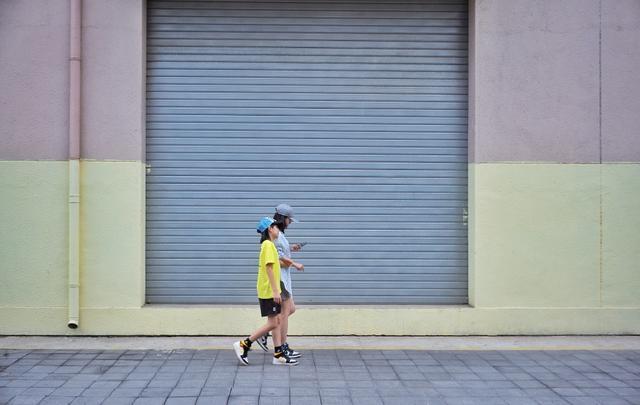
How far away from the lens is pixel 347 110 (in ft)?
30.8

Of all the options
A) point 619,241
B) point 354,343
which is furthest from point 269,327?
point 619,241

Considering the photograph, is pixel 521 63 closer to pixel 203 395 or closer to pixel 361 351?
pixel 361 351

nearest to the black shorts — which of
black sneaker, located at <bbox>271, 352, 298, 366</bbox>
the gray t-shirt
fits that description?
the gray t-shirt

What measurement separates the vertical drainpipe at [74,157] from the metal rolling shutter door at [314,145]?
948 millimetres

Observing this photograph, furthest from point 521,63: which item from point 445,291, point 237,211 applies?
point 237,211

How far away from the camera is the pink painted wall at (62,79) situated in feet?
29.0

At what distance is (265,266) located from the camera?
7348 mm

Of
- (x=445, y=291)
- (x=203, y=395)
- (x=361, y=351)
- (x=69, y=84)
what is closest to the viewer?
(x=203, y=395)

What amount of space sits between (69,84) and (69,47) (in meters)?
0.48

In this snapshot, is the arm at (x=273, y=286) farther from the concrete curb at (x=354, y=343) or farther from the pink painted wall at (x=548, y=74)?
the pink painted wall at (x=548, y=74)

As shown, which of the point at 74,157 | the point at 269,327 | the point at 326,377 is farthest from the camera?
the point at 74,157

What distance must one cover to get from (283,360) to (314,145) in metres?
3.15

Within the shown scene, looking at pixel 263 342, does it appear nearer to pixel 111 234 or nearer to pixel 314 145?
pixel 111 234

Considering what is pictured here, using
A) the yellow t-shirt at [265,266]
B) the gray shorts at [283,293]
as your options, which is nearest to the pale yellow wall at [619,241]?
the gray shorts at [283,293]
